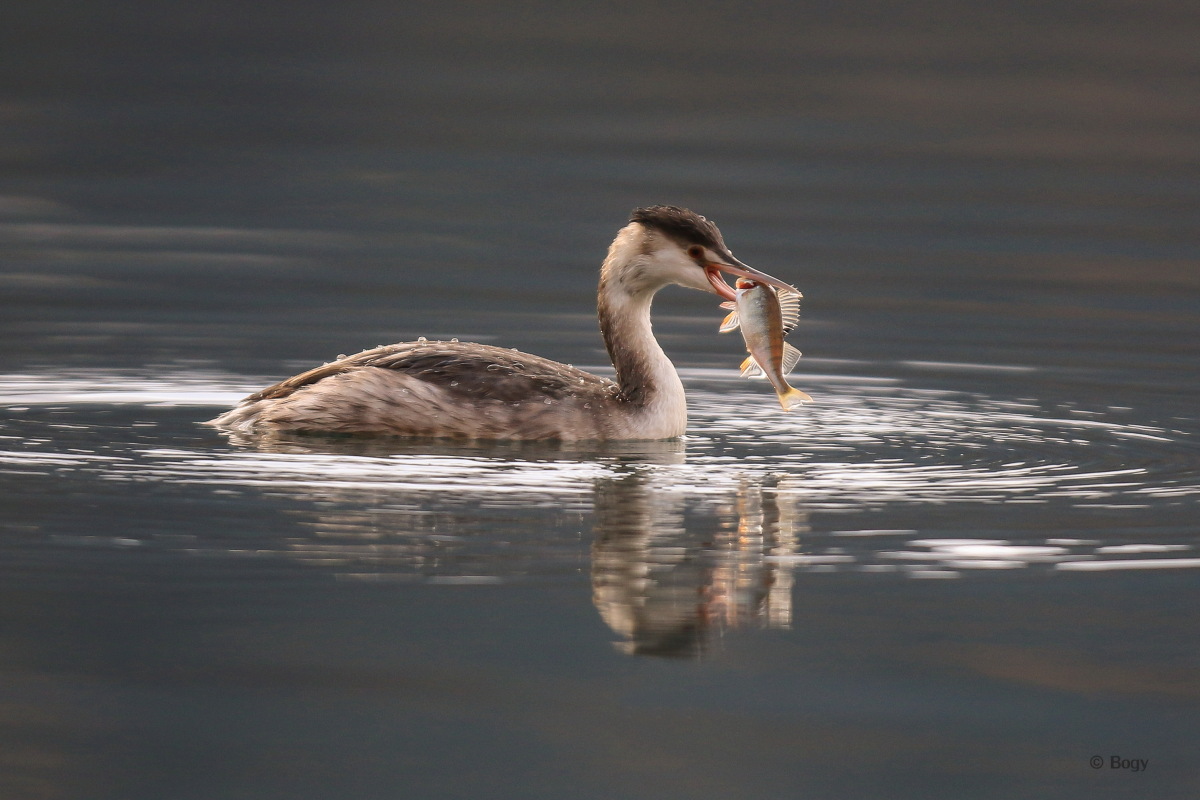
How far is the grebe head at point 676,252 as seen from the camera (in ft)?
31.1

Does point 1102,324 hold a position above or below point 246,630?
above

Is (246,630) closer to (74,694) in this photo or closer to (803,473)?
(74,694)

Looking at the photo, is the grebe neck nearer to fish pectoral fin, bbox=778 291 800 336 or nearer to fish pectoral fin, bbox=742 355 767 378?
fish pectoral fin, bbox=742 355 767 378

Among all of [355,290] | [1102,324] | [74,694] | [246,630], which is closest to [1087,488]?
[246,630]

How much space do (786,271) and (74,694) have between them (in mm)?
12849

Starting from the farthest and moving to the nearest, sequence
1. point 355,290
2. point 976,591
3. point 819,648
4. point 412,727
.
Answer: point 355,290 < point 976,591 < point 819,648 < point 412,727

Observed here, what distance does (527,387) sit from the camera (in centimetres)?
945

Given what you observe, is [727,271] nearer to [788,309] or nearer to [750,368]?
[788,309]

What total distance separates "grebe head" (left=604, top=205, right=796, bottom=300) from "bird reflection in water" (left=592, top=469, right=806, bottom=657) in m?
1.55

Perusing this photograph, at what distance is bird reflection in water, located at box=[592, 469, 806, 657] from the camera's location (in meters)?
6.10

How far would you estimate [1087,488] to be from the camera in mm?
8367

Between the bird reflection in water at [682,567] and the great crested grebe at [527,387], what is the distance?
1.17m

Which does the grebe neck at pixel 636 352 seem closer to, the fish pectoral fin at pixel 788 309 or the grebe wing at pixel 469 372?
the grebe wing at pixel 469 372

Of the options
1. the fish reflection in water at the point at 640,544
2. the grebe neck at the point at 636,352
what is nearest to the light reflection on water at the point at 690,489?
the fish reflection in water at the point at 640,544
